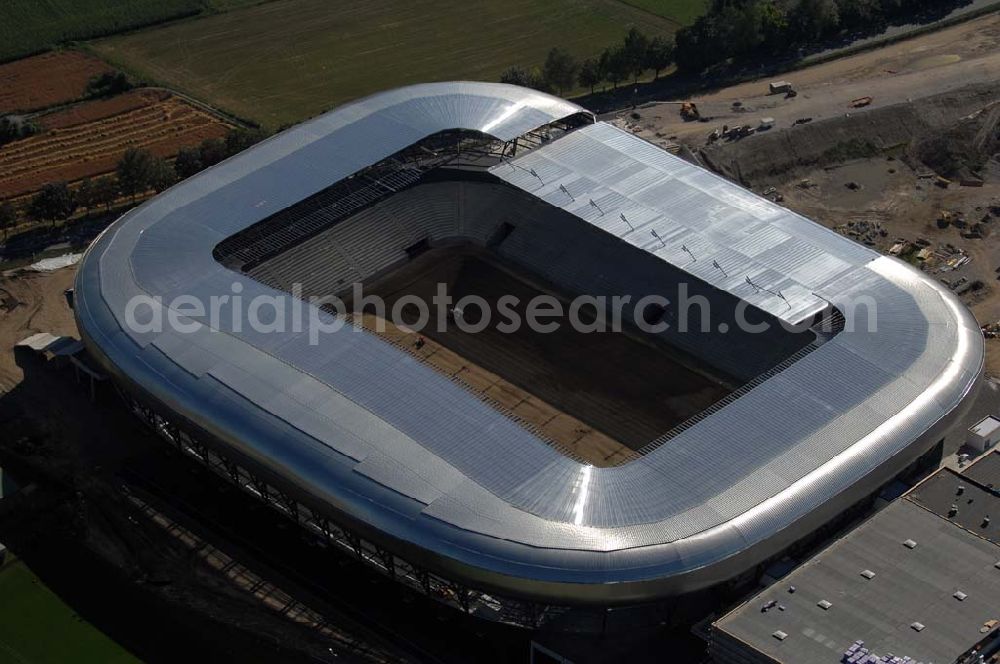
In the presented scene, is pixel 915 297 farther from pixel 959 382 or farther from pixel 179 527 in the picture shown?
pixel 179 527

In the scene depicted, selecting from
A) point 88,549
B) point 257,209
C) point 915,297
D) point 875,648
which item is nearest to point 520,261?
point 257,209

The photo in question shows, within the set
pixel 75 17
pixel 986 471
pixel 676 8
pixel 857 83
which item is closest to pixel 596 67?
pixel 857 83

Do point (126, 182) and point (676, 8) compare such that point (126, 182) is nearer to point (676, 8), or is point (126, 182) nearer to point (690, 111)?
point (690, 111)

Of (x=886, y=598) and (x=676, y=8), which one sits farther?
(x=676, y=8)

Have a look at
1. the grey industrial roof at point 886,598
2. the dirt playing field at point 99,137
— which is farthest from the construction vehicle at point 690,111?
the grey industrial roof at point 886,598

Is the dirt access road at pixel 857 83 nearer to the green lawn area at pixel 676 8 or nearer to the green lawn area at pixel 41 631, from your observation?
the green lawn area at pixel 676 8

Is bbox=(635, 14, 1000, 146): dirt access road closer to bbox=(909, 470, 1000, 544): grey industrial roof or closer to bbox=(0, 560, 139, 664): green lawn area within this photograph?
bbox=(909, 470, 1000, 544): grey industrial roof
